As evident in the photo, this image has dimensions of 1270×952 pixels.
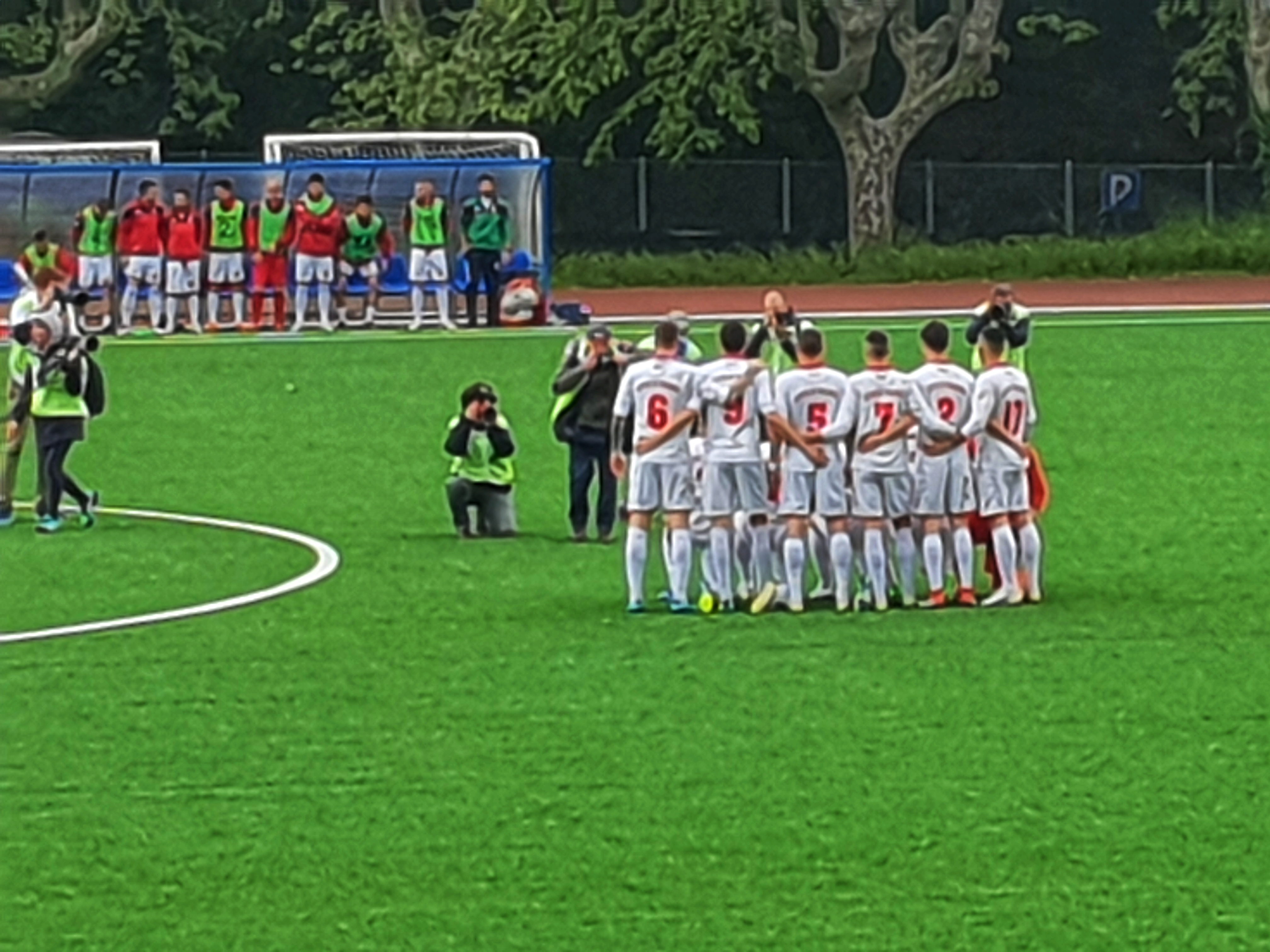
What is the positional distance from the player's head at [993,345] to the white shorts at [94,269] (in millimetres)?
23522

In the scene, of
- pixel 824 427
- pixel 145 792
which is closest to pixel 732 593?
pixel 824 427

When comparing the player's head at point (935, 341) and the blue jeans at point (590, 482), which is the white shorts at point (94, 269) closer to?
the blue jeans at point (590, 482)

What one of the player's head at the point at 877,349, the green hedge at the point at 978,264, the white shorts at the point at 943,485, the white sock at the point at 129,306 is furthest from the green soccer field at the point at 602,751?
the green hedge at the point at 978,264

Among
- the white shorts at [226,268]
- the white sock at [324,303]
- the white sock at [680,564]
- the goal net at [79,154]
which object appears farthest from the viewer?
the goal net at [79,154]

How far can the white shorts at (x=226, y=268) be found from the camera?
4034 centimetres

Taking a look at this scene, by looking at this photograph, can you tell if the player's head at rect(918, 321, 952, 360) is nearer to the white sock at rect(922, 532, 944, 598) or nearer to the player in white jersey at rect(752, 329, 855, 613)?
the player in white jersey at rect(752, 329, 855, 613)

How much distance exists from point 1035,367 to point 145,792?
21684 mm

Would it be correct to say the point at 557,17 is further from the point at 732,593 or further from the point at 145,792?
the point at 145,792

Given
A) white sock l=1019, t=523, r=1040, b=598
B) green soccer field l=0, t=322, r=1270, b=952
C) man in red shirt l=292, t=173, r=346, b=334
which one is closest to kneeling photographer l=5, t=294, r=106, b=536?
green soccer field l=0, t=322, r=1270, b=952

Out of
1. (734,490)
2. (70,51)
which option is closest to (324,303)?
(70,51)

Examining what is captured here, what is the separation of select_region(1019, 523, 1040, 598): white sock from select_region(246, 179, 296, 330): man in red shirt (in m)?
23.0

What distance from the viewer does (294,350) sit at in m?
37.2

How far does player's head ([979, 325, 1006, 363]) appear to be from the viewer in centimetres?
1767

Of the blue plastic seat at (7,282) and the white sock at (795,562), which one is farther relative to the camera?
the blue plastic seat at (7,282)
